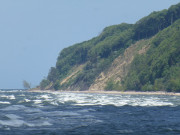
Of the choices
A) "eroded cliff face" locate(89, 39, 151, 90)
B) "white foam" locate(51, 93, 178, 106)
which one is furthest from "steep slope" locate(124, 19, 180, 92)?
"white foam" locate(51, 93, 178, 106)

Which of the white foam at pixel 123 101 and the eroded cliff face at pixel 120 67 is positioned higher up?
the eroded cliff face at pixel 120 67

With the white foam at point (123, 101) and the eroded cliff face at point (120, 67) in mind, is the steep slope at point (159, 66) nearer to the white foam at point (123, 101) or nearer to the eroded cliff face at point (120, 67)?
the eroded cliff face at point (120, 67)

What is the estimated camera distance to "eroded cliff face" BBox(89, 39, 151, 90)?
Result: 175 meters

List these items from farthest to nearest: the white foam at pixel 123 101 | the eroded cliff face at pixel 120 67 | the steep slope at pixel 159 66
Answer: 1. the eroded cliff face at pixel 120 67
2. the steep slope at pixel 159 66
3. the white foam at pixel 123 101

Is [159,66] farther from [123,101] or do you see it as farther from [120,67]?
[123,101]

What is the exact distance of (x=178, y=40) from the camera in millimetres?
140375

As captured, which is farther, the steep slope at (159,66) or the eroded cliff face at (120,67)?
the eroded cliff face at (120,67)

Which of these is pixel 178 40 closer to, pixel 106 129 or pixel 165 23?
pixel 165 23

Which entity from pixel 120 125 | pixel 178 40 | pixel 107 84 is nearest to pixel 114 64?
pixel 107 84

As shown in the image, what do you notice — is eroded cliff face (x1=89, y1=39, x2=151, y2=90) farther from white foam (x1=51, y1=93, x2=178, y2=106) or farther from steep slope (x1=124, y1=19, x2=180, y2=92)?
white foam (x1=51, y1=93, x2=178, y2=106)

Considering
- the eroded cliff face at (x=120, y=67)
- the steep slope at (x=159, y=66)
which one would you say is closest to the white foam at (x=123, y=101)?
the steep slope at (x=159, y=66)

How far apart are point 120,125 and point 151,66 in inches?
4567

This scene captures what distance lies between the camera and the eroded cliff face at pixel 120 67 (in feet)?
574

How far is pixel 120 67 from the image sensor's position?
182m
